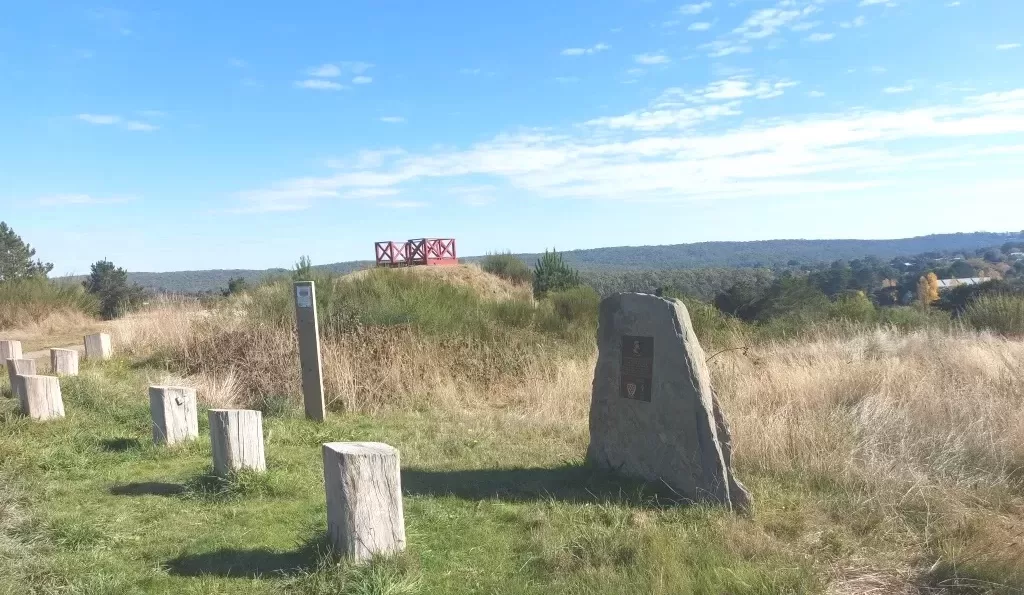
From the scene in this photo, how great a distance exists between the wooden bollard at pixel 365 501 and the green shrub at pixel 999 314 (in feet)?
42.4

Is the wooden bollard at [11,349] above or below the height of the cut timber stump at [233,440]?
above

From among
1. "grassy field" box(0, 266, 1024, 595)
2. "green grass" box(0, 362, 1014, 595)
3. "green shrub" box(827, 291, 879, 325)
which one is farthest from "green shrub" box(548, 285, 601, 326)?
"green grass" box(0, 362, 1014, 595)

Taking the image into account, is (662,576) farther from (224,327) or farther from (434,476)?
(224,327)

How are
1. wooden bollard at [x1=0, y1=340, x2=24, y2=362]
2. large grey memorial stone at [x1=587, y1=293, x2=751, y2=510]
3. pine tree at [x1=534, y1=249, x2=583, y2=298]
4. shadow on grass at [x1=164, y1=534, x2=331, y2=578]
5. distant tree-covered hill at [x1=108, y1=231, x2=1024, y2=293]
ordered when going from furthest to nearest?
1. distant tree-covered hill at [x1=108, y1=231, x2=1024, y2=293]
2. pine tree at [x1=534, y1=249, x2=583, y2=298]
3. wooden bollard at [x1=0, y1=340, x2=24, y2=362]
4. large grey memorial stone at [x1=587, y1=293, x2=751, y2=510]
5. shadow on grass at [x1=164, y1=534, x2=331, y2=578]

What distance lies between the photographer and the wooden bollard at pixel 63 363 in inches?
344

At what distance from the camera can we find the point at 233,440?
4.66 m

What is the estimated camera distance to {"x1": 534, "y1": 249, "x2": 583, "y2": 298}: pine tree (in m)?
25.8

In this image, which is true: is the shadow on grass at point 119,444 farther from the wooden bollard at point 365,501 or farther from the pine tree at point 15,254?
the pine tree at point 15,254

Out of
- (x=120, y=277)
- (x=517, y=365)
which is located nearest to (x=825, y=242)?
(x=120, y=277)

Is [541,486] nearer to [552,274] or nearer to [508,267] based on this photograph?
[552,274]

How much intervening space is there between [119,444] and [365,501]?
360 centimetres

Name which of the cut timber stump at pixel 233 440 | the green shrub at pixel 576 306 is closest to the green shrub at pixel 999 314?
the green shrub at pixel 576 306

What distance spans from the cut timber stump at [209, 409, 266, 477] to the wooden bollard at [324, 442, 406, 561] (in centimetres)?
158

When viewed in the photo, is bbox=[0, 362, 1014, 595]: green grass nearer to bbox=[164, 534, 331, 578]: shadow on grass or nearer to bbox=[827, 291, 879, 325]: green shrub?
bbox=[164, 534, 331, 578]: shadow on grass
